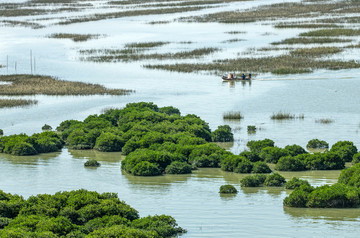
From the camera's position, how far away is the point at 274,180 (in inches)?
1282

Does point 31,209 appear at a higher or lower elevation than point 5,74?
lower

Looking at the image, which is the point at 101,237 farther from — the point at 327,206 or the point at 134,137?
the point at 134,137

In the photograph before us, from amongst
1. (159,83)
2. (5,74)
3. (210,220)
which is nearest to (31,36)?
(5,74)

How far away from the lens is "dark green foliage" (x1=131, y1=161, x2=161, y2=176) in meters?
35.6

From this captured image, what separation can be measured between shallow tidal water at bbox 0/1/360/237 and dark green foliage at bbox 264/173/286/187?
1.41 ft

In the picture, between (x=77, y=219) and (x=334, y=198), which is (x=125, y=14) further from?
(x=77, y=219)

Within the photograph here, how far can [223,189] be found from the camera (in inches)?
1243

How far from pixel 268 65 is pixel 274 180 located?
43.0 m

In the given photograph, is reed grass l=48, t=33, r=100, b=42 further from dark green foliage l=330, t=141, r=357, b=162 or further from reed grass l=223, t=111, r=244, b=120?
dark green foliage l=330, t=141, r=357, b=162

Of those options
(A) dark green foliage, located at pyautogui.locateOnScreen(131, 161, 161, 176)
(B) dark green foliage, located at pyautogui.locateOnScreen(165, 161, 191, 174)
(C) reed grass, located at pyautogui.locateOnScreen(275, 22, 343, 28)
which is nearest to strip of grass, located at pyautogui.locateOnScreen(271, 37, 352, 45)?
(C) reed grass, located at pyautogui.locateOnScreen(275, 22, 343, 28)

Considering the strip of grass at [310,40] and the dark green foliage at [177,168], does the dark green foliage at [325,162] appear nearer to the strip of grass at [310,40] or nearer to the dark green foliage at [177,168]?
the dark green foliage at [177,168]

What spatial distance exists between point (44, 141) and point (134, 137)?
209 inches

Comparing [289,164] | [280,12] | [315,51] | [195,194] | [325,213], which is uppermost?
[280,12]

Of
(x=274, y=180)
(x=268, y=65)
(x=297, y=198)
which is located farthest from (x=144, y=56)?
(x=297, y=198)
